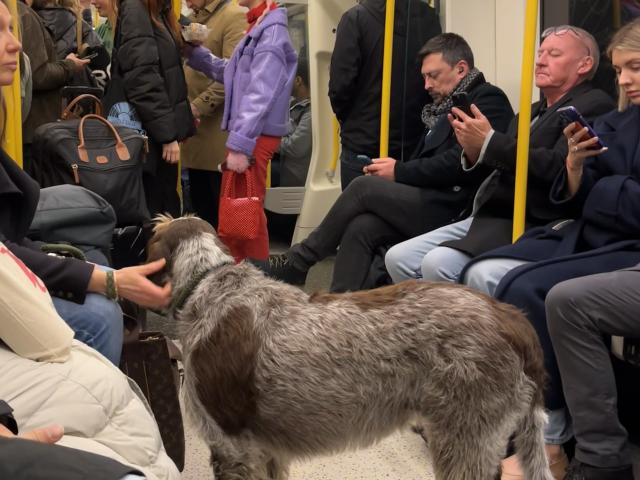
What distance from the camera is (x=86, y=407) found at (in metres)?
2.39

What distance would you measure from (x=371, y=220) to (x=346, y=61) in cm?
131

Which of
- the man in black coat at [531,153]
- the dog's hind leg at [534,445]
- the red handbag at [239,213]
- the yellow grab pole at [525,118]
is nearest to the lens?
the dog's hind leg at [534,445]

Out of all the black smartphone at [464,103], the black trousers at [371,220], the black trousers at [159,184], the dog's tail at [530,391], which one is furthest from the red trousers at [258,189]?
the dog's tail at [530,391]

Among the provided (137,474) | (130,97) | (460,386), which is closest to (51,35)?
(130,97)

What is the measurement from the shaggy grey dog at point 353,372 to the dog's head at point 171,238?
53 millimetres

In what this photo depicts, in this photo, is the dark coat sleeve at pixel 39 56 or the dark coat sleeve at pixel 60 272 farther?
the dark coat sleeve at pixel 39 56

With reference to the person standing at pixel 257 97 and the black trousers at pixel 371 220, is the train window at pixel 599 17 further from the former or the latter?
the person standing at pixel 257 97

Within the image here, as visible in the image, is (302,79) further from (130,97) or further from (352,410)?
(352,410)

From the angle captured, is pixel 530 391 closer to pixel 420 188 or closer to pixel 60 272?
pixel 60 272

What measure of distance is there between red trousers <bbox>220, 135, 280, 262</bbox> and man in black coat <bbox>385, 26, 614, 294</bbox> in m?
1.66

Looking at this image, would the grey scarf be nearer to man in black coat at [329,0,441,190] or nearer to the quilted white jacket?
man in black coat at [329,0,441,190]

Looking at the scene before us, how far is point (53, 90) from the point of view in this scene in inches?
233

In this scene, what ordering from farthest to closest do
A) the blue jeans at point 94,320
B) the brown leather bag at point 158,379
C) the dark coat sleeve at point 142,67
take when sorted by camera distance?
the dark coat sleeve at point 142,67 → the brown leather bag at point 158,379 → the blue jeans at point 94,320

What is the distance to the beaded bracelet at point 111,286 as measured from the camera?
3.03 meters
